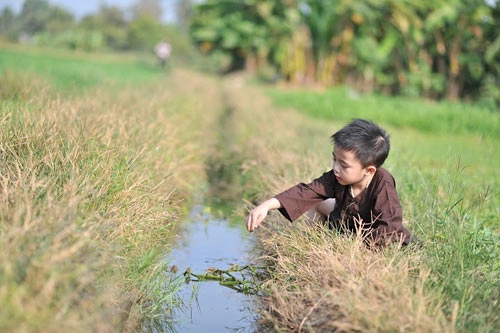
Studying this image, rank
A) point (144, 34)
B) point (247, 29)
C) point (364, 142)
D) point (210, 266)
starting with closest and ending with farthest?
point (364, 142) < point (210, 266) < point (247, 29) < point (144, 34)

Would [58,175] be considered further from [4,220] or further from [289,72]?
[289,72]

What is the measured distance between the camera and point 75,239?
280 cm

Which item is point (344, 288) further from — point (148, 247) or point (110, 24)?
point (110, 24)

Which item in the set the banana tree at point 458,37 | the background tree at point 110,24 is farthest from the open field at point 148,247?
the background tree at point 110,24

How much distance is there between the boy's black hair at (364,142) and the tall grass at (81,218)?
1.24 metres

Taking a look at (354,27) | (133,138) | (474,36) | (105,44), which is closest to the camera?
(133,138)

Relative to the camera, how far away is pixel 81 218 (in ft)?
10.3

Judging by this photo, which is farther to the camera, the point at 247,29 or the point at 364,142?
the point at 247,29

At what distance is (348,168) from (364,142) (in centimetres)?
17

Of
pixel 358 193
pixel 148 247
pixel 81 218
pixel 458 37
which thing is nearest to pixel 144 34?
pixel 458 37

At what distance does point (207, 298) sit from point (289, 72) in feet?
67.9

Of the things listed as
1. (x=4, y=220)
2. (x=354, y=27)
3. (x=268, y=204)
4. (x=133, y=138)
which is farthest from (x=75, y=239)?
(x=354, y=27)

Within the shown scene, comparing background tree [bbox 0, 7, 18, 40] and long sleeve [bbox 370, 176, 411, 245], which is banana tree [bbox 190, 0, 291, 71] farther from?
long sleeve [bbox 370, 176, 411, 245]

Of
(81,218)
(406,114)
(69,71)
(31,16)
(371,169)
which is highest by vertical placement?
(31,16)
